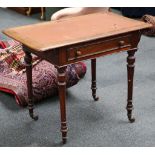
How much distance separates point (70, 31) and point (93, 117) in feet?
2.51

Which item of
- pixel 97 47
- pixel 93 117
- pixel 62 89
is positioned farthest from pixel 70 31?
pixel 93 117

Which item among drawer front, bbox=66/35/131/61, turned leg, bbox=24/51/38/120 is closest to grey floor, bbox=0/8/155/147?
turned leg, bbox=24/51/38/120

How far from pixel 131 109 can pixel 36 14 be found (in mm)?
3745

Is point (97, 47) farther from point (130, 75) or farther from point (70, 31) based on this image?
point (130, 75)

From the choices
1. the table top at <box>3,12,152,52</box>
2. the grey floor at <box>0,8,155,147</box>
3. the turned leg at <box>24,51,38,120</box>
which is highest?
the table top at <box>3,12,152,52</box>

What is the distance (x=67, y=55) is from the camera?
1980mm

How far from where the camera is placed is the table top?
1954 millimetres

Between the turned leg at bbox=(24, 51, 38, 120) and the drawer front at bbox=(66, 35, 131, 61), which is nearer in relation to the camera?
the drawer front at bbox=(66, 35, 131, 61)

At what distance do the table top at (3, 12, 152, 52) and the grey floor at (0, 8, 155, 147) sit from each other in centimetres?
70

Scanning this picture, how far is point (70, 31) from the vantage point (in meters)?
2.13

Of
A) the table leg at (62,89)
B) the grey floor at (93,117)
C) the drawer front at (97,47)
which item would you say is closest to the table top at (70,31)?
the drawer front at (97,47)

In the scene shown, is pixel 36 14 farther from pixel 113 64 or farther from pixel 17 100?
pixel 17 100

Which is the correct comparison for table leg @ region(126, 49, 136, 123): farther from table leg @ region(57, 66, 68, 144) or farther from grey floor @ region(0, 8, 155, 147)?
table leg @ region(57, 66, 68, 144)
